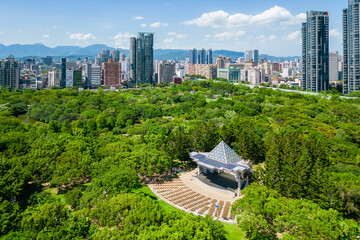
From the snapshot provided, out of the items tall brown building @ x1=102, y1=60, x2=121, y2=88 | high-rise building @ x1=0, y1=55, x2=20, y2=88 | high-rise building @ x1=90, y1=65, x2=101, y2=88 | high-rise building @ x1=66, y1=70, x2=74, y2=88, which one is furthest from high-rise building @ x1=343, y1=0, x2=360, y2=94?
high-rise building @ x1=0, y1=55, x2=20, y2=88

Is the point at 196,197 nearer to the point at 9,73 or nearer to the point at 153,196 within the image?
the point at 153,196

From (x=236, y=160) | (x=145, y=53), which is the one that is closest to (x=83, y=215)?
(x=236, y=160)

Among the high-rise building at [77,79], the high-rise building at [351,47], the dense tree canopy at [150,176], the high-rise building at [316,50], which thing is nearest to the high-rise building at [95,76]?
the high-rise building at [77,79]

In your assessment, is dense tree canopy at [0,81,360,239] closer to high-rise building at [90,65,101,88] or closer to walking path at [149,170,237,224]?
walking path at [149,170,237,224]

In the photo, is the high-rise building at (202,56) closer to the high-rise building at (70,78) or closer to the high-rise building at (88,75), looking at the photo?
the high-rise building at (88,75)

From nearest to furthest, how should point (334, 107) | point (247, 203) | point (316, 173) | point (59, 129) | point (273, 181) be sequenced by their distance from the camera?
point (247, 203), point (316, 173), point (273, 181), point (59, 129), point (334, 107)

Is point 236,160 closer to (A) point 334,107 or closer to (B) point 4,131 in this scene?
(B) point 4,131
